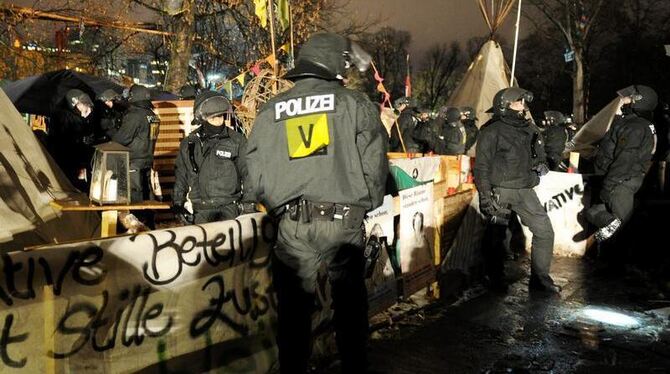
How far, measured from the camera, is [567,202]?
29.6ft

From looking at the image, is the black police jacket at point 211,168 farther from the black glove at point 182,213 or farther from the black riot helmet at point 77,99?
the black riot helmet at point 77,99

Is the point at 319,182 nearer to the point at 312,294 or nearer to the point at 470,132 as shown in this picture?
the point at 312,294

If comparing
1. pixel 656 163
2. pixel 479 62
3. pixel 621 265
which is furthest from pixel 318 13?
pixel 621 265

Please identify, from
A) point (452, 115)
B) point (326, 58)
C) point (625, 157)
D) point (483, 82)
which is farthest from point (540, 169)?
point (483, 82)

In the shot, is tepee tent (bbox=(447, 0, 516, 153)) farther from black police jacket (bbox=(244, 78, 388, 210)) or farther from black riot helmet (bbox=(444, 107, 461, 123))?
black police jacket (bbox=(244, 78, 388, 210))

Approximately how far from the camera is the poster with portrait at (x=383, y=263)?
5500 millimetres

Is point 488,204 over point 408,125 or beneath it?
beneath

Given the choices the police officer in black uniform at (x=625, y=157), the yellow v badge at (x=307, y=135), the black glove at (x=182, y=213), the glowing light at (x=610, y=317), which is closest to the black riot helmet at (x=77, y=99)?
the black glove at (x=182, y=213)

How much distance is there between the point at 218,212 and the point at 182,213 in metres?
0.35

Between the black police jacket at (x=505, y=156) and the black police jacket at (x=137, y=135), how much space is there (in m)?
4.32

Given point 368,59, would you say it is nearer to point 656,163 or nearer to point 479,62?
point 656,163

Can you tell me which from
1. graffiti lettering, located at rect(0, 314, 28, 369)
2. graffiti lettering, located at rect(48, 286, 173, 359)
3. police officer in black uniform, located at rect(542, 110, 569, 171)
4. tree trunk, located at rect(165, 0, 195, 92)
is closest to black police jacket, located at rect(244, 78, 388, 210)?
graffiti lettering, located at rect(48, 286, 173, 359)

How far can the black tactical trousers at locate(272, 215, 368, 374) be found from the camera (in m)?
4.02

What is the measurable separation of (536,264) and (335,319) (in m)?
3.70
